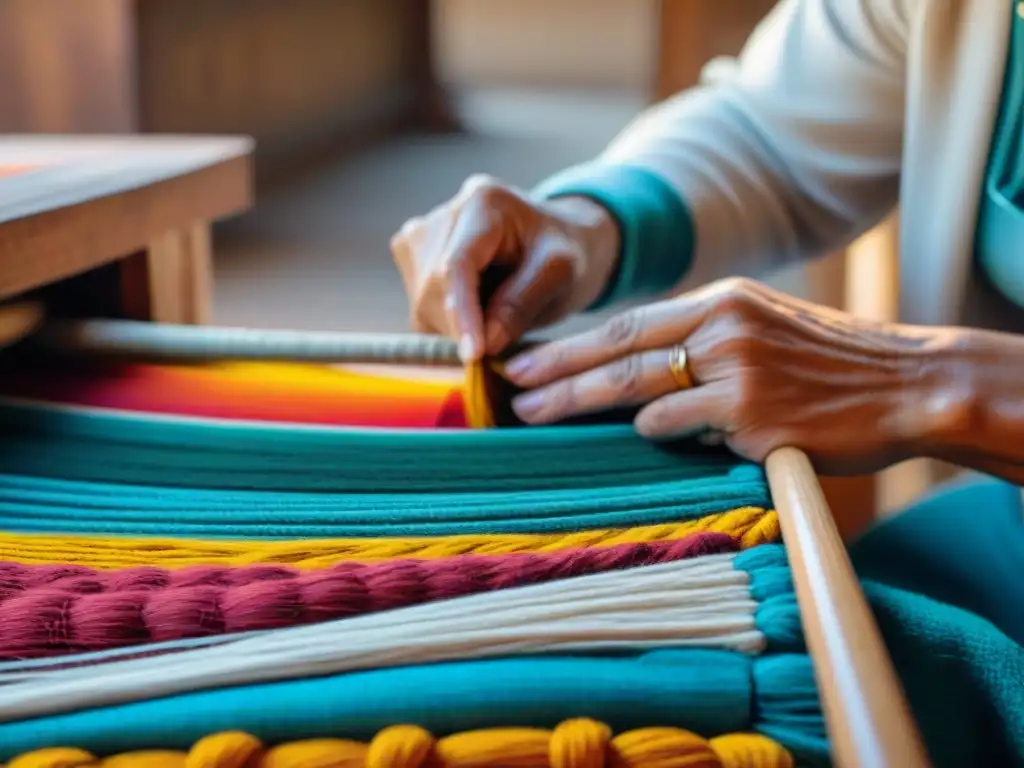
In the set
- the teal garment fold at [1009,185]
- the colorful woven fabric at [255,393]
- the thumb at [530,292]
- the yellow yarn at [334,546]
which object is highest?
the teal garment fold at [1009,185]

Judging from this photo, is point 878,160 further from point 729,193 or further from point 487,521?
point 487,521

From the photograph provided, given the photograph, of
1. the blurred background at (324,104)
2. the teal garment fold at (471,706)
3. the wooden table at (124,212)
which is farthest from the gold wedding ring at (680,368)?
the blurred background at (324,104)

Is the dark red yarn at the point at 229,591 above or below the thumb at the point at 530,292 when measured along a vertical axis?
below

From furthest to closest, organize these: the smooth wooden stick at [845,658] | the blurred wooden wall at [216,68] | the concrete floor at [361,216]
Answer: the concrete floor at [361,216], the blurred wooden wall at [216,68], the smooth wooden stick at [845,658]

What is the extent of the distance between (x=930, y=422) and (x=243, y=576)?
33cm

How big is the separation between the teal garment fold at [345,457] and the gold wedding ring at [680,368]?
3cm

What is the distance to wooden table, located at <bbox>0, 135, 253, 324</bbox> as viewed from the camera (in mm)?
546

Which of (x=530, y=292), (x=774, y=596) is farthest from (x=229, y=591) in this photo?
(x=530, y=292)

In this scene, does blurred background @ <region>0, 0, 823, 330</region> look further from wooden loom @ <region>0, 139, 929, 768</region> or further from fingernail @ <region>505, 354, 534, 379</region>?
fingernail @ <region>505, 354, 534, 379</region>

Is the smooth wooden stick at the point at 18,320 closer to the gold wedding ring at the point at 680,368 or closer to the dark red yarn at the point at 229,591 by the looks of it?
the dark red yarn at the point at 229,591

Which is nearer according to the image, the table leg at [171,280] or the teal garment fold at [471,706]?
the teal garment fold at [471,706]

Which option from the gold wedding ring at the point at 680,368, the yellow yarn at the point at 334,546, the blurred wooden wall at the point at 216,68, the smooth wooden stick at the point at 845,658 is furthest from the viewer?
the blurred wooden wall at the point at 216,68

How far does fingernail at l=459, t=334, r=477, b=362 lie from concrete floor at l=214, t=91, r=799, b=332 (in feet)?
3.04

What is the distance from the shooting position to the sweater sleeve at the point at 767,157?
0.75 m
